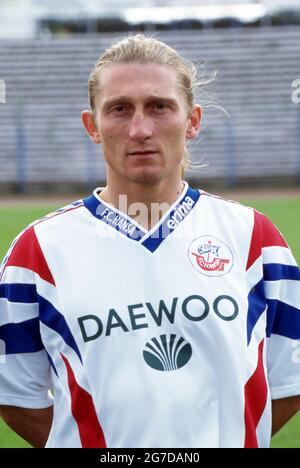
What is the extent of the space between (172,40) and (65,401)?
800 inches

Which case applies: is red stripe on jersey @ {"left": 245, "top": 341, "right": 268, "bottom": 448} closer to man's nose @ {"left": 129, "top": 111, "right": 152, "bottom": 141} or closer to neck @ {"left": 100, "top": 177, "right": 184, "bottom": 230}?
neck @ {"left": 100, "top": 177, "right": 184, "bottom": 230}

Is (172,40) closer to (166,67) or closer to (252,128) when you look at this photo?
(252,128)

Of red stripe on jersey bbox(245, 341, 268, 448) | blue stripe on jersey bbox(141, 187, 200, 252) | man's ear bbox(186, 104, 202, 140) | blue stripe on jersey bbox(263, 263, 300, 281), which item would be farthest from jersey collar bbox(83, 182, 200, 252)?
red stripe on jersey bbox(245, 341, 268, 448)

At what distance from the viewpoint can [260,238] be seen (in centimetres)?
209

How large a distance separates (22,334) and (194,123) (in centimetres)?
66

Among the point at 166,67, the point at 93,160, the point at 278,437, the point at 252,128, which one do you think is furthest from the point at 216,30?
the point at 166,67

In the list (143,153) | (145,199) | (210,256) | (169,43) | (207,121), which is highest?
(143,153)

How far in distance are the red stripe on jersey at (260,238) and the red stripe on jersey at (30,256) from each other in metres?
0.47

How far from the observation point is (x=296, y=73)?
69.5 feet

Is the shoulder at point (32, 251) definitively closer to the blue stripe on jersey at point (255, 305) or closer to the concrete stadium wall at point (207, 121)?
the blue stripe on jersey at point (255, 305)

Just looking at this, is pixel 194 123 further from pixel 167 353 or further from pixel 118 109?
pixel 167 353

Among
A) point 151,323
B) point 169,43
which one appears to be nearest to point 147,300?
point 151,323

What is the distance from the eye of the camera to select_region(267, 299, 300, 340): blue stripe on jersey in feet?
6.91

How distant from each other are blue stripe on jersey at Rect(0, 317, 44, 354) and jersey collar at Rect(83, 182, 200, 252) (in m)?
0.29
